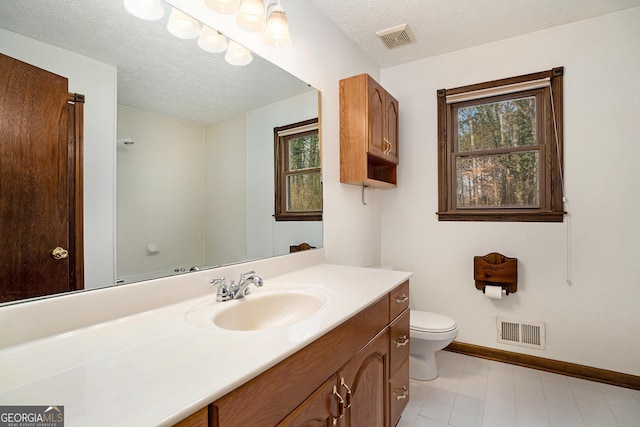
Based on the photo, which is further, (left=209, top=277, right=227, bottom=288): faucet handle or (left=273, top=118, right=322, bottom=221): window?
(left=273, top=118, right=322, bottom=221): window

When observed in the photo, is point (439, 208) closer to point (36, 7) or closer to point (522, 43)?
point (522, 43)

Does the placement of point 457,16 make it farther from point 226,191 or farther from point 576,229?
point 226,191

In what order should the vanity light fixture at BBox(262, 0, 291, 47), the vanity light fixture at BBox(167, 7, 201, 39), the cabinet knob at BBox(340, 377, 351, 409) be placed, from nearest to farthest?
1. the cabinet knob at BBox(340, 377, 351, 409)
2. the vanity light fixture at BBox(167, 7, 201, 39)
3. the vanity light fixture at BBox(262, 0, 291, 47)

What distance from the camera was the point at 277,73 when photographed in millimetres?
1613

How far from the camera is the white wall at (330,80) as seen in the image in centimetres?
170

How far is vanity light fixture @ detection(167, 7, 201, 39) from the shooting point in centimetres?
113

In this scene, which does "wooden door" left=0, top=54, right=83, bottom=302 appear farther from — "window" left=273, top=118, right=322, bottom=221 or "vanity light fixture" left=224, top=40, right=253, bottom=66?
"window" left=273, top=118, right=322, bottom=221

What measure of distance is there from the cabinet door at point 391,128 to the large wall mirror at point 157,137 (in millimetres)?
987

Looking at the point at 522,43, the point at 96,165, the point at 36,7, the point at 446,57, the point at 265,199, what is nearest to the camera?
the point at 36,7

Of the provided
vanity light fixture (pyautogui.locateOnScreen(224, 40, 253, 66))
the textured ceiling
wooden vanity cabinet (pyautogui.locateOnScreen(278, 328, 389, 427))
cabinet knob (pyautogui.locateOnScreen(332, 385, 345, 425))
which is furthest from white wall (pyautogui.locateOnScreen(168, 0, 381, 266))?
cabinet knob (pyautogui.locateOnScreen(332, 385, 345, 425))

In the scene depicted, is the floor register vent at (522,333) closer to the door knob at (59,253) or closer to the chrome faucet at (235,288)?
the chrome faucet at (235,288)

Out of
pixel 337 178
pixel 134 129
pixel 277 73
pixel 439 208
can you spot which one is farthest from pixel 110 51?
pixel 439 208

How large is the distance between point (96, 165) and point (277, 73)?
102 centimetres

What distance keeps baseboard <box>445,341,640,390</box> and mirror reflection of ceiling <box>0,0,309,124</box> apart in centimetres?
242
